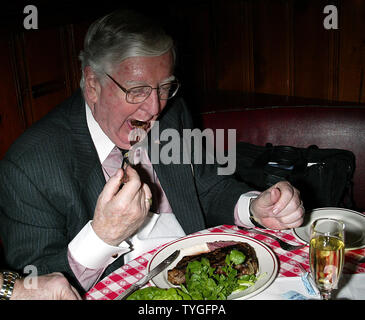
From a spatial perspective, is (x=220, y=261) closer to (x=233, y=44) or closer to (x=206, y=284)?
(x=206, y=284)

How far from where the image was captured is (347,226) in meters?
1.59

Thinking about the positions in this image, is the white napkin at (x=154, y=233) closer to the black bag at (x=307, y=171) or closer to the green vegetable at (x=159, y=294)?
the green vegetable at (x=159, y=294)

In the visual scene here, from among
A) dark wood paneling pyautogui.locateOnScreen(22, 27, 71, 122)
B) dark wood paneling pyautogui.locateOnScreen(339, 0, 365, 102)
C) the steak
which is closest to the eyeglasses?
the steak

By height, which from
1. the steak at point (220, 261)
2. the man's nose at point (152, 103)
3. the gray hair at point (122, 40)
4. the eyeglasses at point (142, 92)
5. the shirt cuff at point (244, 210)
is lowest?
the shirt cuff at point (244, 210)

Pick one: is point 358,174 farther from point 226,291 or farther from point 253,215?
point 226,291

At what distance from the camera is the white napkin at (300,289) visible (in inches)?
47.4

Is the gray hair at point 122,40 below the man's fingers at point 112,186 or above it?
above

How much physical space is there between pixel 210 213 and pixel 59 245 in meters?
0.81

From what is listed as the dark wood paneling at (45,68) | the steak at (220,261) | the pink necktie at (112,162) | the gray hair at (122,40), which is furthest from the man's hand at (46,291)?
the dark wood paneling at (45,68)

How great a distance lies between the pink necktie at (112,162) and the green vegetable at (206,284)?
2.12 ft

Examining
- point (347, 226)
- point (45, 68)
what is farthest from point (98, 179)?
point (45, 68)

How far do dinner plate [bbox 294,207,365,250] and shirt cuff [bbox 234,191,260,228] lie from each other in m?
0.25

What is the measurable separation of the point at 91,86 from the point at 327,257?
1138mm

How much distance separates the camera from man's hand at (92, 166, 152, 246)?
1323 mm
